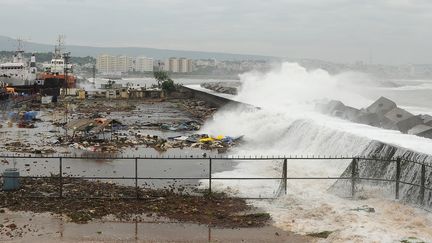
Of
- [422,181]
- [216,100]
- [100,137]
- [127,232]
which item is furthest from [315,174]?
[216,100]

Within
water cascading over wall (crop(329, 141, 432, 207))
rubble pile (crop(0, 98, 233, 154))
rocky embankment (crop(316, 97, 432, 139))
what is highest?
rocky embankment (crop(316, 97, 432, 139))

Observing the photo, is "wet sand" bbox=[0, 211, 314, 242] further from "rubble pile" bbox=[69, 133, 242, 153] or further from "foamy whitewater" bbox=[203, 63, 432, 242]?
"rubble pile" bbox=[69, 133, 242, 153]

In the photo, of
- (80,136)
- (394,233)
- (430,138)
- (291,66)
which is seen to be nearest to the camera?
(394,233)

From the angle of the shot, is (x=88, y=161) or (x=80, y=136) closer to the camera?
(x=88, y=161)

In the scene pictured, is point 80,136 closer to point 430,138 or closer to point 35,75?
point 430,138

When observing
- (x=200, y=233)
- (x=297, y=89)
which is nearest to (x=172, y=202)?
(x=200, y=233)

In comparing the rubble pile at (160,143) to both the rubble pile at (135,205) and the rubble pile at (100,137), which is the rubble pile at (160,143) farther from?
the rubble pile at (135,205)

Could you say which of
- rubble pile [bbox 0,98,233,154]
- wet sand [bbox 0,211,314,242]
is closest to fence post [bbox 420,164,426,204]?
wet sand [bbox 0,211,314,242]
